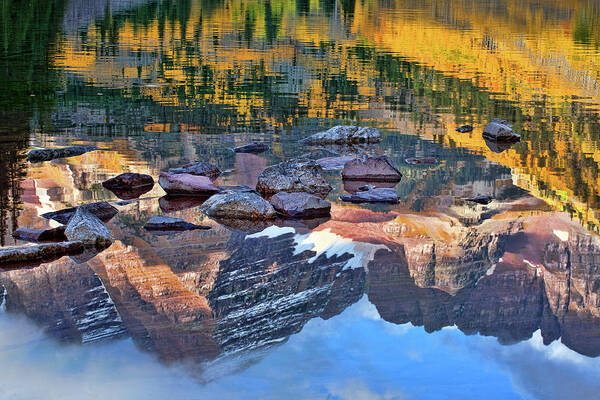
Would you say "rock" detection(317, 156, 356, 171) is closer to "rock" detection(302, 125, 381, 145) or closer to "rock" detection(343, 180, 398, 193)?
"rock" detection(343, 180, 398, 193)

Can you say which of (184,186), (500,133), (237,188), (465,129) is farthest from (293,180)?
(465,129)

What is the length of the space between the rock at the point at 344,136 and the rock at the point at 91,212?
6183 mm

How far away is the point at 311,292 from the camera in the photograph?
746 cm

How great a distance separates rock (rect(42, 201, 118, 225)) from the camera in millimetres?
9438

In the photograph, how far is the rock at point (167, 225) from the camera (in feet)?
30.5

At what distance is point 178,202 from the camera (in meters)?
10.7

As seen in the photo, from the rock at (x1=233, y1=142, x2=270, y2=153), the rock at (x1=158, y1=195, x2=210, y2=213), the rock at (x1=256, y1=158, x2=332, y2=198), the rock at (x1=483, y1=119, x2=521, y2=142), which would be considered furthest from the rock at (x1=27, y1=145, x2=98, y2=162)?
the rock at (x1=483, y1=119, x2=521, y2=142)

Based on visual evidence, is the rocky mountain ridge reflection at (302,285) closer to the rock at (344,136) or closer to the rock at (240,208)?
the rock at (240,208)

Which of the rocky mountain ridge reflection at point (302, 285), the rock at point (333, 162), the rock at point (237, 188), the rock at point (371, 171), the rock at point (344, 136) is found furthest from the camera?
the rock at point (344, 136)

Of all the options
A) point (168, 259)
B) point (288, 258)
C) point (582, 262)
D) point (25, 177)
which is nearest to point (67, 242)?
point (168, 259)

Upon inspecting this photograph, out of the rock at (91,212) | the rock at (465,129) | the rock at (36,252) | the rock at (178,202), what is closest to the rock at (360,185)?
the rock at (178,202)

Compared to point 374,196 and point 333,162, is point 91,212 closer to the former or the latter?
point 374,196

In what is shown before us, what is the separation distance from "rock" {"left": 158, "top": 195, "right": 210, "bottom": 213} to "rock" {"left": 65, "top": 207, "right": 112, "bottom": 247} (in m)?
1.53

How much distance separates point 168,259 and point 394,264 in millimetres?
2449
